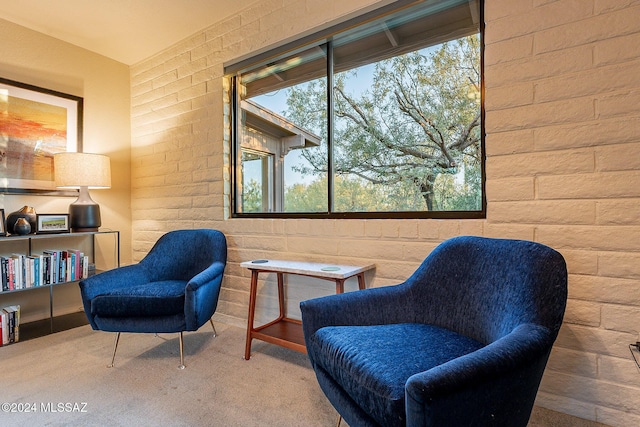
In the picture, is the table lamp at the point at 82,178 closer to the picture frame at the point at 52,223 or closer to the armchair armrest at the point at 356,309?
the picture frame at the point at 52,223

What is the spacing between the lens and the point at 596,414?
1.39 m

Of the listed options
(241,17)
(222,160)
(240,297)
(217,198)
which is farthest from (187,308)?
(241,17)

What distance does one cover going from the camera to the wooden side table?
5.72 ft

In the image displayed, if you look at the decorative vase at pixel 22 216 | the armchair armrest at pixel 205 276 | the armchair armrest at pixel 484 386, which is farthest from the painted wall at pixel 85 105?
the armchair armrest at pixel 484 386

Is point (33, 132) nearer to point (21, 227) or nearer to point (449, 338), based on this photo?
point (21, 227)

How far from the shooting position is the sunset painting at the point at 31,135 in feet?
8.25

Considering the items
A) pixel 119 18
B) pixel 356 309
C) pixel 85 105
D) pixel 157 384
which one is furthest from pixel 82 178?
pixel 356 309

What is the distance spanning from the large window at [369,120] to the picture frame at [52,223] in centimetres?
137

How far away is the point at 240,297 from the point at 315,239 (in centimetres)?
86

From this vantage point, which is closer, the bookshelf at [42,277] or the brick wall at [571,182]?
the brick wall at [571,182]

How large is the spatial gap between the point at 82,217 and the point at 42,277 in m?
0.51

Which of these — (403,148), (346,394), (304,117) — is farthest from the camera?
(304,117)

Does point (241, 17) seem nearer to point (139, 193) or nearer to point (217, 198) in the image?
point (217, 198)

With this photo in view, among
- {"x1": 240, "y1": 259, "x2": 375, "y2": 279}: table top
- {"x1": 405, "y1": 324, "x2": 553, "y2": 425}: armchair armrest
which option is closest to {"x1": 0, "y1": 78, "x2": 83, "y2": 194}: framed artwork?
{"x1": 240, "y1": 259, "x2": 375, "y2": 279}: table top
